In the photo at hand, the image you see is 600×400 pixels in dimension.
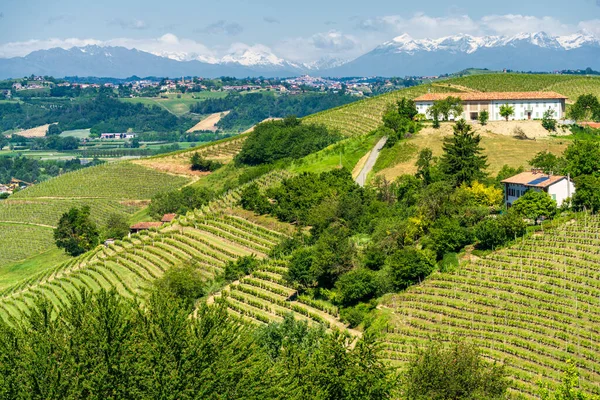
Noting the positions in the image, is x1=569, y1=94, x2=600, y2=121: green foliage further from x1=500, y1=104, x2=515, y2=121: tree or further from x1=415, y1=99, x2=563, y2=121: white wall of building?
x1=500, y1=104, x2=515, y2=121: tree

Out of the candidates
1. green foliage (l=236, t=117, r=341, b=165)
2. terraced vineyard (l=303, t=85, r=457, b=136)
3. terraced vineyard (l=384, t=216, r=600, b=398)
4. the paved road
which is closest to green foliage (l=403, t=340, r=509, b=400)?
terraced vineyard (l=384, t=216, r=600, b=398)

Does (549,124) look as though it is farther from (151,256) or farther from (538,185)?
(151,256)

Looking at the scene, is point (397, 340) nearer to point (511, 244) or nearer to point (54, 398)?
point (511, 244)

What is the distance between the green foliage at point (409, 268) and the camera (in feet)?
137

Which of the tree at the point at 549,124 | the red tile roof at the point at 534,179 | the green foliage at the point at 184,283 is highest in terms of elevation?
the tree at the point at 549,124

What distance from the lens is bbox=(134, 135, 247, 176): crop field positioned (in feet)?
343

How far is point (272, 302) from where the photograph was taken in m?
45.2

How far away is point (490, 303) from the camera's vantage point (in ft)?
121

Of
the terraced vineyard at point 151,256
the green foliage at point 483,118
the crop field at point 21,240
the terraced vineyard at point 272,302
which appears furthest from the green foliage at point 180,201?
the terraced vineyard at point 272,302

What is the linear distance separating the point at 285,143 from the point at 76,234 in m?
23.9

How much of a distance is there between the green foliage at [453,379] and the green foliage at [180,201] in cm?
4942

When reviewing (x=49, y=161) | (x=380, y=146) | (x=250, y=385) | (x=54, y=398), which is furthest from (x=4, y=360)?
(x=49, y=161)

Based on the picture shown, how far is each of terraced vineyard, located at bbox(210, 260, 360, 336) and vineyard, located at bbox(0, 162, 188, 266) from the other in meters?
37.4

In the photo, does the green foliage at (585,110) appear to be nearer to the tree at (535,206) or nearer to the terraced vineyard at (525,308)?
the tree at (535,206)
